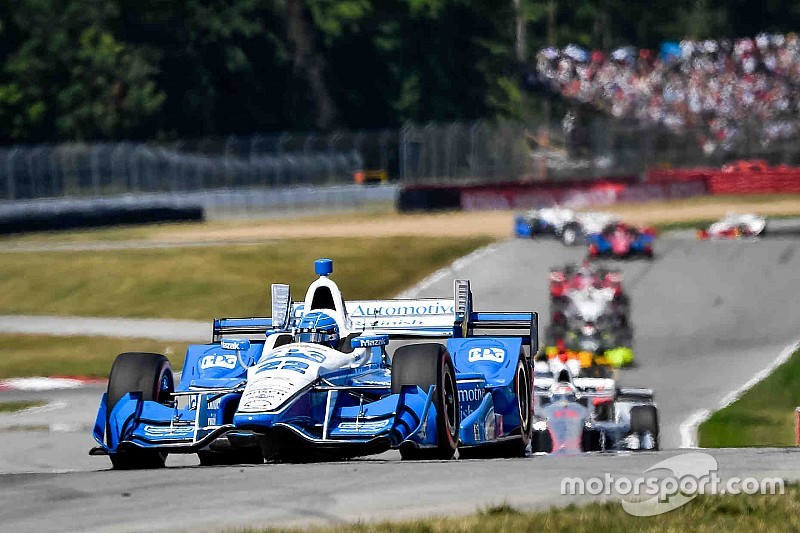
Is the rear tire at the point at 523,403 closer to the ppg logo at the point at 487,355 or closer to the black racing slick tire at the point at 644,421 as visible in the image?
the ppg logo at the point at 487,355

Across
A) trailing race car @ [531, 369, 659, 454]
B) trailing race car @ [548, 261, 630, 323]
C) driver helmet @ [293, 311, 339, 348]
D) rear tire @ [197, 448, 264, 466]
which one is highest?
driver helmet @ [293, 311, 339, 348]

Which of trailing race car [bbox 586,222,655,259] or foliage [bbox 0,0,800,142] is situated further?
foliage [bbox 0,0,800,142]

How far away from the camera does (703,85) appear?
73438 millimetres

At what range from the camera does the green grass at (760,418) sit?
1944cm

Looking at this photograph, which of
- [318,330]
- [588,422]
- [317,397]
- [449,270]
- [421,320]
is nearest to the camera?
[317,397]

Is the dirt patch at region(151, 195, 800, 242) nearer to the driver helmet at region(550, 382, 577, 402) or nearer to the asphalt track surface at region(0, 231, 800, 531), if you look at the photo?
the asphalt track surface at region(0, 231, 800, 531)

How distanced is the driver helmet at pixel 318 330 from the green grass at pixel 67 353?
1312 centimetres

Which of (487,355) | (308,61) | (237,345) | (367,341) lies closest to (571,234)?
(487,355)

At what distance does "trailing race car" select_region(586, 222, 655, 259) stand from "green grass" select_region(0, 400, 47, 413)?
19250 millimetres

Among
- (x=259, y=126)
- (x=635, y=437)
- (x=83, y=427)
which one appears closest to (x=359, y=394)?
(x=635, y=437)

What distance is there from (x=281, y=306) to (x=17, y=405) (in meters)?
9.23

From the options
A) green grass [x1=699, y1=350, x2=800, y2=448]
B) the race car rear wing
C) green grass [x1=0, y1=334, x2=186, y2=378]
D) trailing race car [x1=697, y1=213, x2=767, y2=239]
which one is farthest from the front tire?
the race car rear wing

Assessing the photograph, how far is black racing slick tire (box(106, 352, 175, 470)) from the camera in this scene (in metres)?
12.5

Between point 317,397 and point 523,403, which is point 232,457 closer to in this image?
point 317,397
